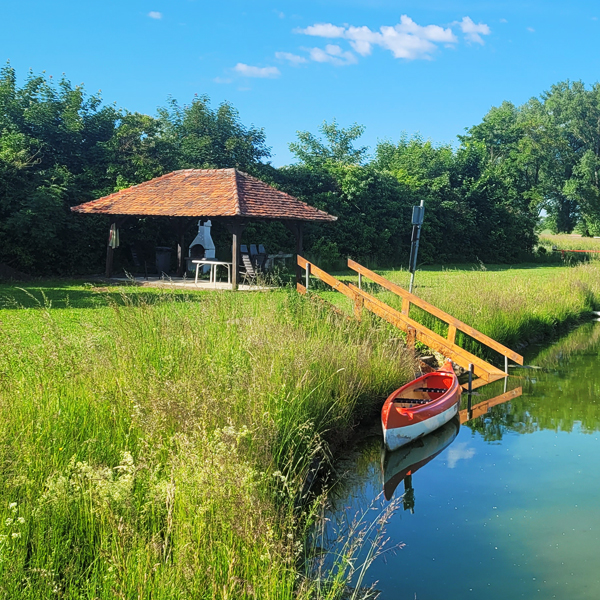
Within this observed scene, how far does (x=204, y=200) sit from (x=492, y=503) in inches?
568

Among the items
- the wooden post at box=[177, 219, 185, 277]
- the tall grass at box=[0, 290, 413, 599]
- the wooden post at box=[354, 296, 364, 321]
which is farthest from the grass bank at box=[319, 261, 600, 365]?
the wooden post at box=[177, 219, 185, 277]

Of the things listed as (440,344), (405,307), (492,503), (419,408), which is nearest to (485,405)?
(440,344)

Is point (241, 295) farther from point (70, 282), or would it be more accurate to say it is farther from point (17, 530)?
point (70, 282)

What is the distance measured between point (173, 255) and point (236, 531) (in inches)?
797

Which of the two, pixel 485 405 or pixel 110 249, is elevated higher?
pixel 110 249

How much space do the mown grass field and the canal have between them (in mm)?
604

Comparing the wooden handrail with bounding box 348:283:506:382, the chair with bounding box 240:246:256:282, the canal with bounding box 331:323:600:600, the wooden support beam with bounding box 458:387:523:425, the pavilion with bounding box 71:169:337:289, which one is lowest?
the canal with bounding box 331:323:600:600

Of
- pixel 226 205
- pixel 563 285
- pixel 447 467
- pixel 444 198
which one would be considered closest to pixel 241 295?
pixel 447 467

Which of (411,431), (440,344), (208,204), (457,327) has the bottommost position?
(411,431)

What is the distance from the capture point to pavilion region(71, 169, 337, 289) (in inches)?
714

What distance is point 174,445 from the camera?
4.63 m

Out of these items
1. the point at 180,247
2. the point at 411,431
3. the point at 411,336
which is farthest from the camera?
the point at 180,247

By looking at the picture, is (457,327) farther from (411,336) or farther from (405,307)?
(405,307)

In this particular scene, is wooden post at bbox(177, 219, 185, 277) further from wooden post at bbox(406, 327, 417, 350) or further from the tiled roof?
wooden post at bbox(406, 327, 417, 350)
